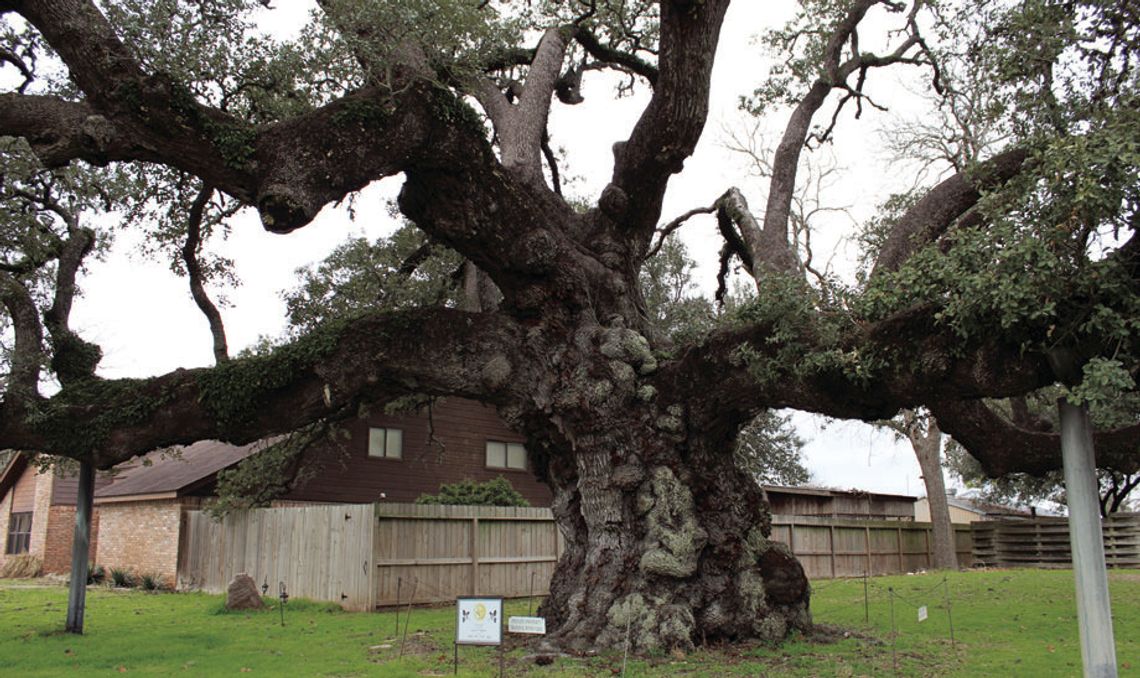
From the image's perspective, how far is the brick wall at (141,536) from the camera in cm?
2216

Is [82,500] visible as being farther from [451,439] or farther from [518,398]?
[451,439]

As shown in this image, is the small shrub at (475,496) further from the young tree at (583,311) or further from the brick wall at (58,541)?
the brick wall at (58,541)

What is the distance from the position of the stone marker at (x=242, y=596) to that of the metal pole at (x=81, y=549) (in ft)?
10.0

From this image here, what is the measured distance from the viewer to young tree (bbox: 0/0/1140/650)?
834 centimetres

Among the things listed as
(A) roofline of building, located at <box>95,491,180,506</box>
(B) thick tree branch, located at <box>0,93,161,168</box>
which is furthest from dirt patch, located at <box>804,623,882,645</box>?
(A) roofline of building, located at <box>95,491,180,506</box>

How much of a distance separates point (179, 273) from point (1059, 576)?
19.6 m

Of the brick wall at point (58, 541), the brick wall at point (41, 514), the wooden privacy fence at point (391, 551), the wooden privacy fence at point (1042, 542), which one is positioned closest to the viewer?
the wooden privacy fence at point (391, 551)

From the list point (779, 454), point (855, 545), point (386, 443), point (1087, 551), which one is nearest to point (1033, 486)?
point (779, 454)

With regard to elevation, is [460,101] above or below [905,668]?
above

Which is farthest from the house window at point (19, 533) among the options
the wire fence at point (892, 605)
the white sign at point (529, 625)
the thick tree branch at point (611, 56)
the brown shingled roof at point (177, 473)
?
the white sign at point (529, 625)

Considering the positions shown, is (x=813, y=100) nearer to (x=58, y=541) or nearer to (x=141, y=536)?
(x=141, y=536)

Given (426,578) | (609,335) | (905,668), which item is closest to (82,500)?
(426,578)

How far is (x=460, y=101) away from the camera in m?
10.2

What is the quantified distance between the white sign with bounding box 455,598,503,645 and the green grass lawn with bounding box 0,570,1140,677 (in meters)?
0.78
